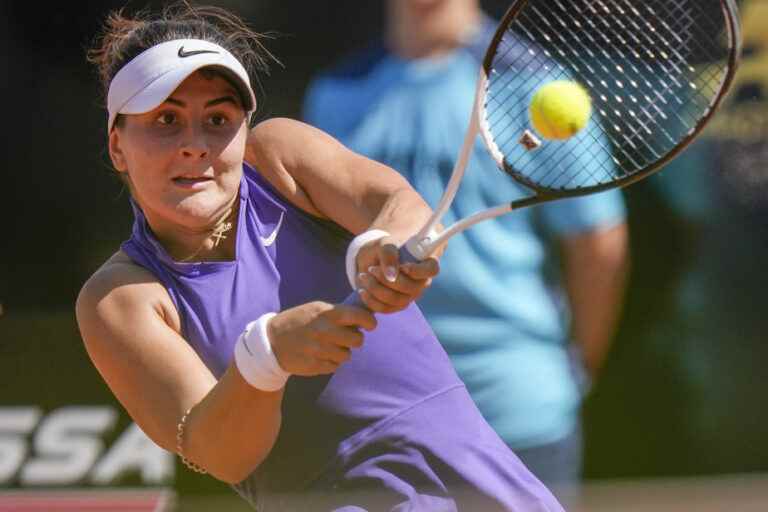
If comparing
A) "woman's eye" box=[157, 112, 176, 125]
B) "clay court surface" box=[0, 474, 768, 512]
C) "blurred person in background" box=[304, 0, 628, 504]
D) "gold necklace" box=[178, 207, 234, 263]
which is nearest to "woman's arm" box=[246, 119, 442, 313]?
"gold necklace" box=[178, 207, 234, 263]

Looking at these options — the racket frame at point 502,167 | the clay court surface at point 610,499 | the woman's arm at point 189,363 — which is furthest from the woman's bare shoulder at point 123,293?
the clay court surface at point 610,499

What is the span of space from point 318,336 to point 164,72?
0.54 m

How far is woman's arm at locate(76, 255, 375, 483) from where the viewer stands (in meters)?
2.12

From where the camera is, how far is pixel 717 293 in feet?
14.2

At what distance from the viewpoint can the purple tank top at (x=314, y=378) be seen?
2455 millimetres

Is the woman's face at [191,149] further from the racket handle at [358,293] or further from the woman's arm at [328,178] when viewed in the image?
the racket handle at [358,293]

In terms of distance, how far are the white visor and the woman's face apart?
29mm

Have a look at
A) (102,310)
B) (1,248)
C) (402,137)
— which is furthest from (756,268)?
(102,310)

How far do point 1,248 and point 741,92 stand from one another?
2129mm

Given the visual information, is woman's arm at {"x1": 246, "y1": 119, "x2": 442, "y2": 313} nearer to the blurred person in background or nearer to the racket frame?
the racket frame

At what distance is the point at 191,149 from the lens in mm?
2373

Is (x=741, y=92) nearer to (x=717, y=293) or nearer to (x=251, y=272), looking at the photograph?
(x=717, y=293)

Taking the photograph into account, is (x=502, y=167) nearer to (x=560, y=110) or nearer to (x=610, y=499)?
(x=560, y=110)

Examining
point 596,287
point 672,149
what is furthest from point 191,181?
point 596,287
